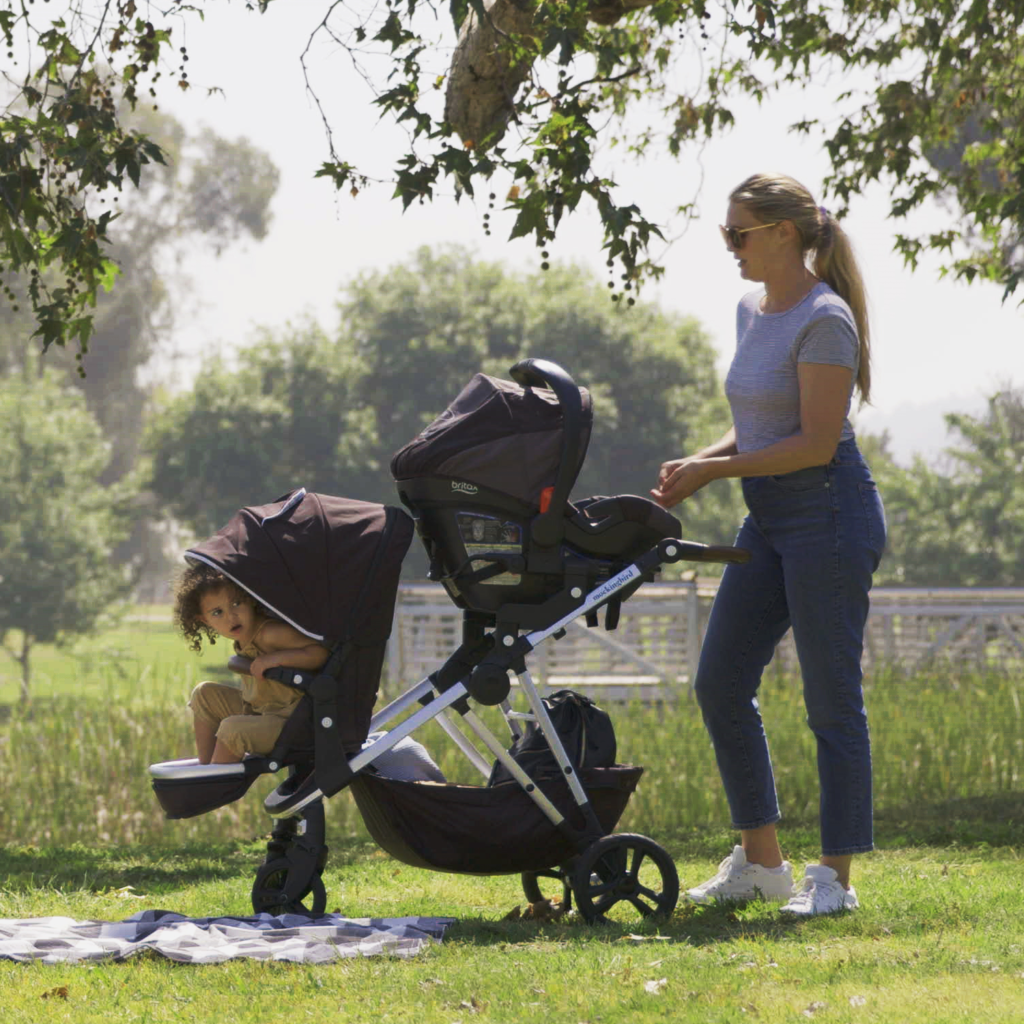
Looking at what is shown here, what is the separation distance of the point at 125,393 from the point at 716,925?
2201 inches

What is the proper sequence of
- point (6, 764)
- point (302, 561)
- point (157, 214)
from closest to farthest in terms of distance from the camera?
point (302, 561) → point (6, 764) → point (157, 214)

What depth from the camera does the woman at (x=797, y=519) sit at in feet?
13.4

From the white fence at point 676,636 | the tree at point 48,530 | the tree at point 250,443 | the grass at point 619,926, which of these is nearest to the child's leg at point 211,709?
the grass at point 619,926

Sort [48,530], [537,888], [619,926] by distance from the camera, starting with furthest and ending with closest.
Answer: [48,530]
[537,888]
[619,926]

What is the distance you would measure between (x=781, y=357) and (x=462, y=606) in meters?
1.11

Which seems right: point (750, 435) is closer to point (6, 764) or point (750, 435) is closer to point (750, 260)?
point (750, 260)

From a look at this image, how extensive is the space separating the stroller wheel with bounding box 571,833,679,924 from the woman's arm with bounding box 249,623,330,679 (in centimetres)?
91

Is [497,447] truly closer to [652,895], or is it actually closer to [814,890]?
[652,895]

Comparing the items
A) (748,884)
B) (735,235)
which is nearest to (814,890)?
(748,884)

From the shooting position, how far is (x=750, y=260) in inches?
166

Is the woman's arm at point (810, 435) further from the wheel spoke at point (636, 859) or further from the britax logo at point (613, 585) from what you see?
the wheel spoke at point (636, 859)

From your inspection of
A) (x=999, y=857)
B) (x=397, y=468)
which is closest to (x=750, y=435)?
(x=397, y=468)

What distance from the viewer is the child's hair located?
166 inches

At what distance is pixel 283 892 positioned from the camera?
13.7 ft
